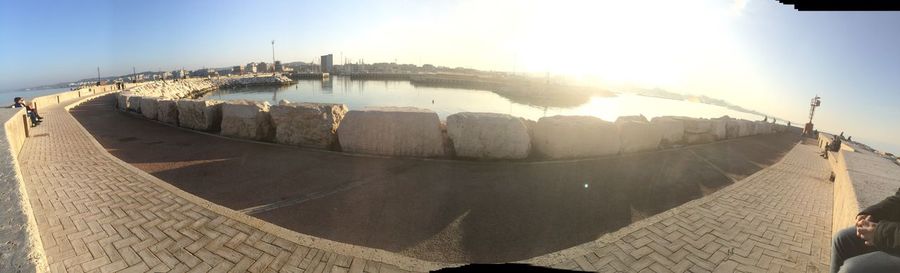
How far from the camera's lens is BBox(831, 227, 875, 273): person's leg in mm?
2406

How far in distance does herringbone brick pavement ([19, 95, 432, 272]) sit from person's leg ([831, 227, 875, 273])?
365 centimetres

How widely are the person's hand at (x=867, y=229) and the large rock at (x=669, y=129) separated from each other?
7.23 metres

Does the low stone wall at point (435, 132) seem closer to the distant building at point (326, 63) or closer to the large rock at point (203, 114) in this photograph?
the large rock at point (203, 114)

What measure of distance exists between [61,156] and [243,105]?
352 centimetres

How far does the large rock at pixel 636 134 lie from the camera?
26.6 ft

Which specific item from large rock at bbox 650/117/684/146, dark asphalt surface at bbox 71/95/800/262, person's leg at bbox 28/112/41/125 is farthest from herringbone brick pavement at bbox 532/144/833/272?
person's leg at bbox 28/112/41/125

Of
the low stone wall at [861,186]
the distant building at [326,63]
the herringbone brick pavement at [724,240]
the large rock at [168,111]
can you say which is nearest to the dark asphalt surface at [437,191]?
the herringbone brick pavement at [724,240]

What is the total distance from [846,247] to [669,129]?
7.80m

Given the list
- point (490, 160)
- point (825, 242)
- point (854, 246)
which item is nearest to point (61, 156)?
A: point (490, 160)

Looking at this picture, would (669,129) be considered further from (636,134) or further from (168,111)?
(168,111)

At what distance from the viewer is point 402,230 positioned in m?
3.96

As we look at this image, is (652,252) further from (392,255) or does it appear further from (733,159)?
(733,159)

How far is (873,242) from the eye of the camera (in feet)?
7.30

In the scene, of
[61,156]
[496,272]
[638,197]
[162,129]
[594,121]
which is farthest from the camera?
[162,129]
